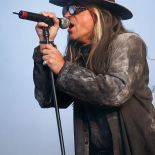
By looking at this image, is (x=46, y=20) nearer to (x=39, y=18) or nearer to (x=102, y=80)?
(x=39, y=18)

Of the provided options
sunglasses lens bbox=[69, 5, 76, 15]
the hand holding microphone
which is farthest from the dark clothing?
sunglasses lens bbox=[69, 5, 76, 15]

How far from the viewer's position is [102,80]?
1500mm

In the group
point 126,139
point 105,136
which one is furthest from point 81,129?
point 126,139

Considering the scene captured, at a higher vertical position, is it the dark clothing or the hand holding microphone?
the hand holding microphone

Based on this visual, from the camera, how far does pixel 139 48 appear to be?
162 centimetres

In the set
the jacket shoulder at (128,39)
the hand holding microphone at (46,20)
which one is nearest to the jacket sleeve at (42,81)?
the hand holding microphone at (46,20)

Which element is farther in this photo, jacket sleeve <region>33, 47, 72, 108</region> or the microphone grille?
jacket sleeve <region>33, 47, 72, 108</region>

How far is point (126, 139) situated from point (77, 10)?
29.4 inches

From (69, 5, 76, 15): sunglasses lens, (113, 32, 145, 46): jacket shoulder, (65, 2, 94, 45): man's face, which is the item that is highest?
(69, 5, 76, 15): sunglasses lens

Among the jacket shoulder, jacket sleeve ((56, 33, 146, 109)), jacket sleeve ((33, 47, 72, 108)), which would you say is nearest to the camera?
jacket sleeve ((56, 33, 146, 109))

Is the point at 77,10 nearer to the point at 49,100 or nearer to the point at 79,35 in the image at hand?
the point at 79,35

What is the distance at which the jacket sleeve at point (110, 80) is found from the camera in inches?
58.7

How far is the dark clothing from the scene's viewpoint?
1500 millimetres

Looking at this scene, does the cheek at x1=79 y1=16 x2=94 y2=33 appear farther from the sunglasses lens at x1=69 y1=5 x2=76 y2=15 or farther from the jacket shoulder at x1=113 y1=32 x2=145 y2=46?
the jacket shoulder at x1=113 y1=32 x2=145 y2=46
